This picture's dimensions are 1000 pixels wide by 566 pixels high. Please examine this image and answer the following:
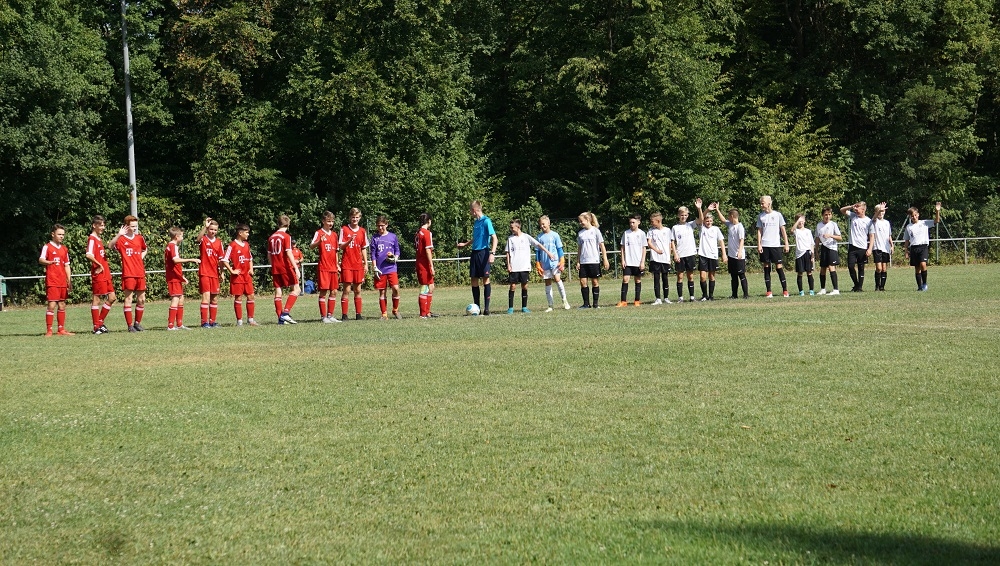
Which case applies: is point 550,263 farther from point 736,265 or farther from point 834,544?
point 834,544

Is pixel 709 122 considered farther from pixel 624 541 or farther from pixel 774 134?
pixel 624 541

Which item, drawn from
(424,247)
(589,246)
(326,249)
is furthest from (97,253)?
(589,246)

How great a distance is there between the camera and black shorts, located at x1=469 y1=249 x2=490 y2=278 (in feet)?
68.3

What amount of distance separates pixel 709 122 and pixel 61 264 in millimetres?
33287

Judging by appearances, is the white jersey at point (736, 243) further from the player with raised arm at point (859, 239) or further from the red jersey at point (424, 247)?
the red jersey at point (424, 247)

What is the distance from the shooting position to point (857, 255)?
24672 mm

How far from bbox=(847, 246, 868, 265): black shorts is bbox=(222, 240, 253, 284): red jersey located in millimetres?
13461

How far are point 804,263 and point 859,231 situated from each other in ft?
6.38

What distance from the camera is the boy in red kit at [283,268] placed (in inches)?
814

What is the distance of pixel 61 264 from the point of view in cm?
1988

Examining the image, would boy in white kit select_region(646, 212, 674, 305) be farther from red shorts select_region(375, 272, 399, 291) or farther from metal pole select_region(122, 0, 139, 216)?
metal pole select_region(122, 0, 139, 216)

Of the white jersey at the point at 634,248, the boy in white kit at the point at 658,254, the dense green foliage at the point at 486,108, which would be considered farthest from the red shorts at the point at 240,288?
the dense green foliage at the point at 486,108

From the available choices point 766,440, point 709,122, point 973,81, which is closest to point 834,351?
point 766,440

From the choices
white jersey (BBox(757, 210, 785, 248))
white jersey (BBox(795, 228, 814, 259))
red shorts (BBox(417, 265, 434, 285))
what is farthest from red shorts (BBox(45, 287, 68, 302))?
white jersey (BBox(795, 228, 814, 259))
